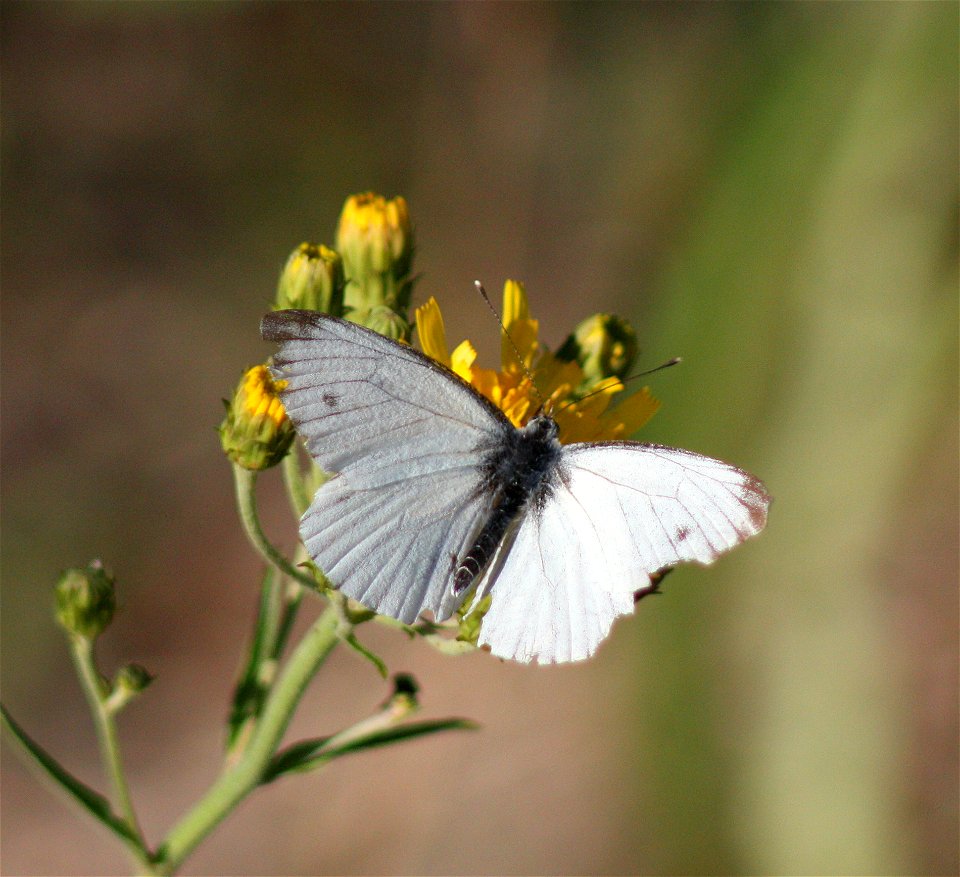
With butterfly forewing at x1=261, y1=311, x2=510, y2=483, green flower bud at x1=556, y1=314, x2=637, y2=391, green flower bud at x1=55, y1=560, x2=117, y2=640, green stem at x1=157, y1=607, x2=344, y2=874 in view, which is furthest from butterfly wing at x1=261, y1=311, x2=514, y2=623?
green flower bud at x1=55, y1=560, x2=117, y2=640

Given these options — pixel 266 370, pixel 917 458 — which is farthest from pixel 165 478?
pixel 917 458

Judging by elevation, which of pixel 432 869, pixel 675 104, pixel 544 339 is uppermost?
pixel 675 104

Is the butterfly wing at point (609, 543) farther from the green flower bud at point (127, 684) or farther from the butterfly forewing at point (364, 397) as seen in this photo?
the green flower bud at point (127, 684)

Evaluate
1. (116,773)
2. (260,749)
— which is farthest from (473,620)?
(116,773)

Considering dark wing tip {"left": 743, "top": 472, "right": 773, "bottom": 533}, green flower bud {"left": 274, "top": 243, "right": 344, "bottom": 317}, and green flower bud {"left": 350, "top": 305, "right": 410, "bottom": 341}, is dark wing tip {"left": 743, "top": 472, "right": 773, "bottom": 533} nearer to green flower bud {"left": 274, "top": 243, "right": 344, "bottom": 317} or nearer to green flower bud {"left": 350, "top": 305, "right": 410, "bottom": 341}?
green flower bud {"left": 350, "top": 305, "right": 410, "bottom": 341}

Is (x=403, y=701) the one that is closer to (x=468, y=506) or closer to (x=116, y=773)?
(x=468, y=506)

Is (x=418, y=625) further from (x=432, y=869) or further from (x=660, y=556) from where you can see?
→ (x=432, y=869)

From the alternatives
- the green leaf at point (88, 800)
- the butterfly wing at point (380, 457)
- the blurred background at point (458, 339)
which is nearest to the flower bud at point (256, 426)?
the butterfly wing at point (380, 457)
